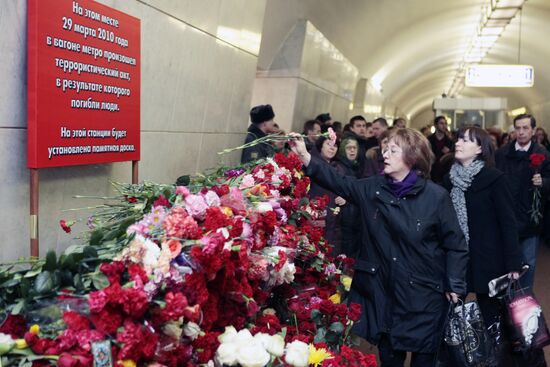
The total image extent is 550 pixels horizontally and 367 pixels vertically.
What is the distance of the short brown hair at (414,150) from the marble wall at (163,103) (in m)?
1.84

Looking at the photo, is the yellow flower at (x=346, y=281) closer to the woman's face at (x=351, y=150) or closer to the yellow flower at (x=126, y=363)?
the yellow flower at (x=126, y=363)

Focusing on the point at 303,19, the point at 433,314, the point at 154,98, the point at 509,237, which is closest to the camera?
the point at 433,314

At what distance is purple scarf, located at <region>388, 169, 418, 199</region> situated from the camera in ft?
11.4

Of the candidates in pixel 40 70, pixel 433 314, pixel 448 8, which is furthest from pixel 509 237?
pixel 448 8

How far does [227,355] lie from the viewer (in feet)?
6.22

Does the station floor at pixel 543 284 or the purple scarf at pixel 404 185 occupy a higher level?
the purple scarf at pixel 404 185

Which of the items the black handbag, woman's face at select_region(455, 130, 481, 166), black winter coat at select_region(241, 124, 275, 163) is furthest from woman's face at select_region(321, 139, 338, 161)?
the black handbag

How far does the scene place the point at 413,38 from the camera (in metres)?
19.0

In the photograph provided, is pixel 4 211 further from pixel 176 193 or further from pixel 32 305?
pixel 32 305

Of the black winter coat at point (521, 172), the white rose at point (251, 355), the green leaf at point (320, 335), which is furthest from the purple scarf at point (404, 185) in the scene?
the black winter coat at point (521, 172)

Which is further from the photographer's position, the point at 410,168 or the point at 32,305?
the point at 410,168

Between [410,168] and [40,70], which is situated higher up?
[40,70]

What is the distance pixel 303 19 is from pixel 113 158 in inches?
243

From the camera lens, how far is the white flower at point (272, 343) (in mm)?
2004
